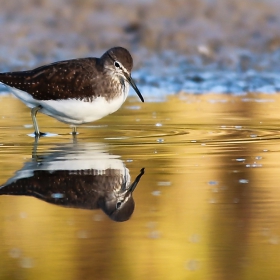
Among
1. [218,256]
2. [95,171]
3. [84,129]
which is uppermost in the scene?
[84,129]

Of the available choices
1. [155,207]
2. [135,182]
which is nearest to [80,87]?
[135,182]

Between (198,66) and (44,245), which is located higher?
(198,66)

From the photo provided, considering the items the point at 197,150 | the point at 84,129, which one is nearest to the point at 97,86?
the point at 84,129

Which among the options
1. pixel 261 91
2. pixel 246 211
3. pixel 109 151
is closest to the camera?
pixel 246 211

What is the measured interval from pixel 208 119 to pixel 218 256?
18.5ft

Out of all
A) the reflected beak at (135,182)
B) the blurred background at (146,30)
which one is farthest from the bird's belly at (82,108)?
the blurred background at (146,30)

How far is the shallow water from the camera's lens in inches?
164

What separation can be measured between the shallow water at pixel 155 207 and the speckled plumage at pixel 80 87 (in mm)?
281

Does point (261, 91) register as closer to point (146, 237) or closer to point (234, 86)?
point (234, 86)

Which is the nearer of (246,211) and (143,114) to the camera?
(246,211)

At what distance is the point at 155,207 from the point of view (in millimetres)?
5316

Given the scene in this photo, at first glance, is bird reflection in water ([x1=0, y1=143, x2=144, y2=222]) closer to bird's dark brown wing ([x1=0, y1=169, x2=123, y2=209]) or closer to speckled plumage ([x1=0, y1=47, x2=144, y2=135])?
bird's dark brown wing ([x1=0, y1=169, x2=123, y2=209])

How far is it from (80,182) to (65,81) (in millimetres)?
3044

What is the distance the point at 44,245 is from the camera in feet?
14.8
